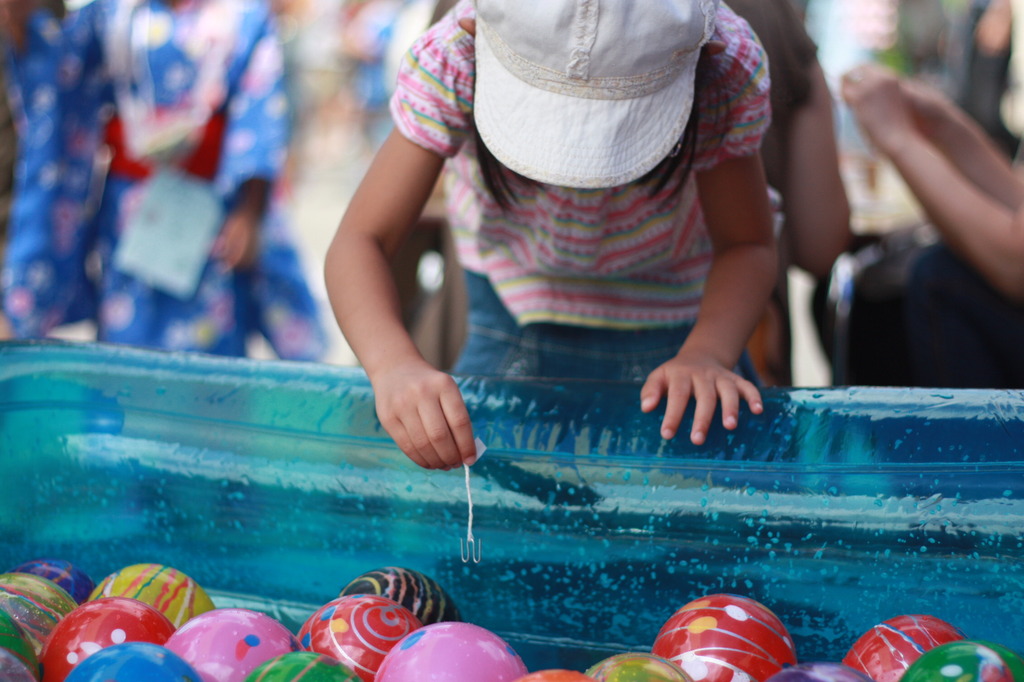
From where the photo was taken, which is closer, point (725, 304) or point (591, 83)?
point (591, 83)

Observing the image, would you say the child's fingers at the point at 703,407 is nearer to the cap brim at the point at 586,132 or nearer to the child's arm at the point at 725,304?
the child's arm at the point at 725,304

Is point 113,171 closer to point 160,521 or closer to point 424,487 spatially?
point 160,521

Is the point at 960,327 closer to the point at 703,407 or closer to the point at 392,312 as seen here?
the point at 703,407

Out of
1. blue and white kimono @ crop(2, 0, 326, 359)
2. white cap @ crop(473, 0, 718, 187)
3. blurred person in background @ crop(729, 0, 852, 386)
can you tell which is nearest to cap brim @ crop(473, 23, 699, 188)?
white cap @ crop(473, 0, 718, 187)

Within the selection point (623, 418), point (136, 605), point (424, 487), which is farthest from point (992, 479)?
point (136, 605)

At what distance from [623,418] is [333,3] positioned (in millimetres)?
9001

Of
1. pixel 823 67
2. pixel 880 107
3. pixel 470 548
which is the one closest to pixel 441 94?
pixel 470 548

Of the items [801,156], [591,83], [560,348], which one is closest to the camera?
[591,83]

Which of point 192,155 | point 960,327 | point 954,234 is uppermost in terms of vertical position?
point 954,234

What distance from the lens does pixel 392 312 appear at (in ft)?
4.19

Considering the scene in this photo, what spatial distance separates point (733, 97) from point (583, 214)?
0.24 metres

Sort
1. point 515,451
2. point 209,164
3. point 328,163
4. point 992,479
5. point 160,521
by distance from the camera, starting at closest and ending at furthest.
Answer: point 992,479, point 515,451, point 160,521, point 209,164, point 328,163

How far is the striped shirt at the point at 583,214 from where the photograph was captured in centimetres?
127

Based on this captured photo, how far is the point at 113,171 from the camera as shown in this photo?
2.61 meters
